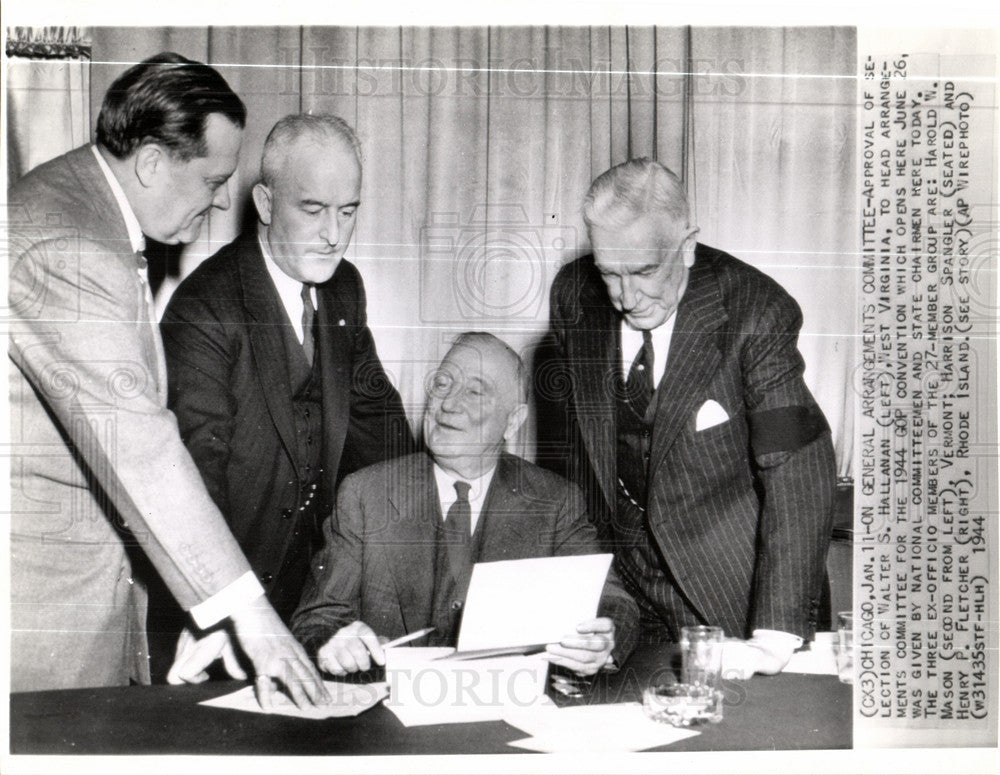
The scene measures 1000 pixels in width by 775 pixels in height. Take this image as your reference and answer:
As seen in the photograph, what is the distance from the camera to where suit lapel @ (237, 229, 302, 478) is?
8.01ft

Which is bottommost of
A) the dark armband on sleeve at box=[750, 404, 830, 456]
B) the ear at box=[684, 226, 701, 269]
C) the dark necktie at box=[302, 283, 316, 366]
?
the dark armband on sleeve at box=[750, 404, 830, 456]

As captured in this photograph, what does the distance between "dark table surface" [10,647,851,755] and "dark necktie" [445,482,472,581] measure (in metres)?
0.39

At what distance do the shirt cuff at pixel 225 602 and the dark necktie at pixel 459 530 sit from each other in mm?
492

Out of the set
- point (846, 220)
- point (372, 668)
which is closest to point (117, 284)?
point (372, 668)

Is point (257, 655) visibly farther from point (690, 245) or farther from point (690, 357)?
point (690, 245)

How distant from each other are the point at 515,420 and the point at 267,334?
2.11 feet

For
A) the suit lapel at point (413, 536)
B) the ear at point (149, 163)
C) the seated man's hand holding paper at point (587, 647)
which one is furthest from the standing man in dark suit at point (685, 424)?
the ear at point (149, 163)

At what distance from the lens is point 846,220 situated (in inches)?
101

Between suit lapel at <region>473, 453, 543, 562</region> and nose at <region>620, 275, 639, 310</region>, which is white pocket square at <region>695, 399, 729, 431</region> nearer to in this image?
nose at <region>620, 275, 639, 310</region>

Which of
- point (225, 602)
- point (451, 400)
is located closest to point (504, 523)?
point (451, 400)

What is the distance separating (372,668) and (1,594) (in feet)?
3.12

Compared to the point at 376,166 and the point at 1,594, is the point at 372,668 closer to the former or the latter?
the point at 1,594

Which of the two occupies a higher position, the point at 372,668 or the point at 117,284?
the point at 117,284

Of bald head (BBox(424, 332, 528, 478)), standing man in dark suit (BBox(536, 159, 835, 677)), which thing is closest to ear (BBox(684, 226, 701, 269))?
standing man in dark suit (BBox(536, 159, 835, 677))
